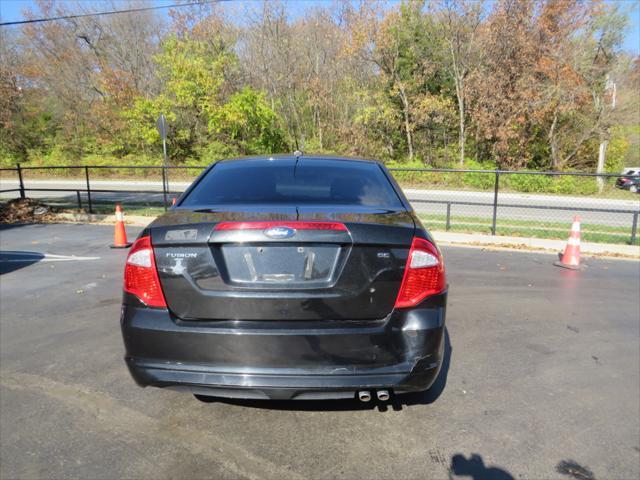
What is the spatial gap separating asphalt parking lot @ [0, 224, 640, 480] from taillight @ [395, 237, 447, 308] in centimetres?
93

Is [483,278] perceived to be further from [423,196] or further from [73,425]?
[423,196]

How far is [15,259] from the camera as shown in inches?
293

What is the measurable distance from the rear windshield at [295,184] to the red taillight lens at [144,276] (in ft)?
1.75

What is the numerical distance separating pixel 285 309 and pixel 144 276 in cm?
79

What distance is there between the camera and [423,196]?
45.7 feet

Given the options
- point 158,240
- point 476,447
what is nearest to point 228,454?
point 158,240

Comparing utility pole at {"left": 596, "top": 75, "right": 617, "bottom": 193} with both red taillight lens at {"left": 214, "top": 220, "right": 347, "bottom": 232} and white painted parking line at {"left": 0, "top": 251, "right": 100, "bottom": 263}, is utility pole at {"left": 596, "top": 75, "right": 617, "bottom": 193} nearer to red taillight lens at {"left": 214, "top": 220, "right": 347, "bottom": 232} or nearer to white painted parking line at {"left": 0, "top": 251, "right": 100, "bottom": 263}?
white painted parking line at {"left": 0, "top": 251, "right": 100, "bottom": 263}

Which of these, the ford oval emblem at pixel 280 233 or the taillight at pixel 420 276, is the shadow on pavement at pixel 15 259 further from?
the taillight at pixel 420 276

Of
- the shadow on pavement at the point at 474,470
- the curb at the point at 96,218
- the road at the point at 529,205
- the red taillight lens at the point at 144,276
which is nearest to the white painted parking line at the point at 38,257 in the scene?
the curb at the point at 96,218

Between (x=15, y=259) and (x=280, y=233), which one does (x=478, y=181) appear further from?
(x=280, y=233)

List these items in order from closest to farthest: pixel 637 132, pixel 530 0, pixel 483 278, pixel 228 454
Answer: pixel 228 454 → pixel 483 278 → pixel 530 0 → pixel 637 132

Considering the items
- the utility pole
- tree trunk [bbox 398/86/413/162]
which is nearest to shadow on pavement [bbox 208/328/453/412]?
the utility pole

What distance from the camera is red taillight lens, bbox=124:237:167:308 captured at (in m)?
2.35

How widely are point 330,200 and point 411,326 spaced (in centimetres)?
96
